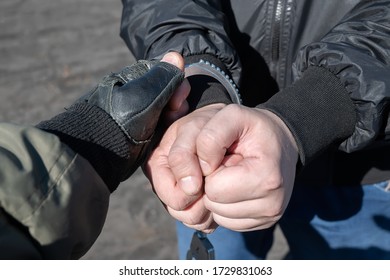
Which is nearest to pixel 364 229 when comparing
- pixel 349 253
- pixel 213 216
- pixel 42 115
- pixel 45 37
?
pixel 349 253

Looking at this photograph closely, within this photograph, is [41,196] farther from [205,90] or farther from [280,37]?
[280,37]

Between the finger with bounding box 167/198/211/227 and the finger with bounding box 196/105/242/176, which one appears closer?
the finger with bounding box 196/105/242/176

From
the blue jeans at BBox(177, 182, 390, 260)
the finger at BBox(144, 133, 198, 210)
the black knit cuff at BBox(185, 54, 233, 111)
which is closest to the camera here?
the finger at BBox(144, 133, 198, 210)

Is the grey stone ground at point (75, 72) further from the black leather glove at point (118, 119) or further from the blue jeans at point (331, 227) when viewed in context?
the black leather glove at point (118, 119)

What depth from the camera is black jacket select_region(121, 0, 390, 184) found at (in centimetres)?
126

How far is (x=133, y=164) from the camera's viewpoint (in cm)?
128

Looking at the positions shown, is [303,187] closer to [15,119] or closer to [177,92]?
[177,92]

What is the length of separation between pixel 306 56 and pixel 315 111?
6.4 inches

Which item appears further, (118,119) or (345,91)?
(345,91)

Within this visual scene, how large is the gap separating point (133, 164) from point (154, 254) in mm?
1326

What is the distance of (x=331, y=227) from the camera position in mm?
1698

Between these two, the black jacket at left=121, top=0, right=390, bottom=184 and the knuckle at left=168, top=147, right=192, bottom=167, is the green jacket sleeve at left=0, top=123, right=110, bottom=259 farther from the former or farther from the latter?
the black jacket at left=121, top=0, right=390, bottom=184

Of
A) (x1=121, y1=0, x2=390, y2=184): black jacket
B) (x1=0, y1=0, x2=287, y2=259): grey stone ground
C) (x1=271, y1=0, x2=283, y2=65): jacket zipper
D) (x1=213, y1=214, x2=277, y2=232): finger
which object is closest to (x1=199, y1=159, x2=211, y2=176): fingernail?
(x1=213, y1=214, x2=277, y2=232): finger

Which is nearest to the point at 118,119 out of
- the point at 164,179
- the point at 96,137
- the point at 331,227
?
the point at 96,137
